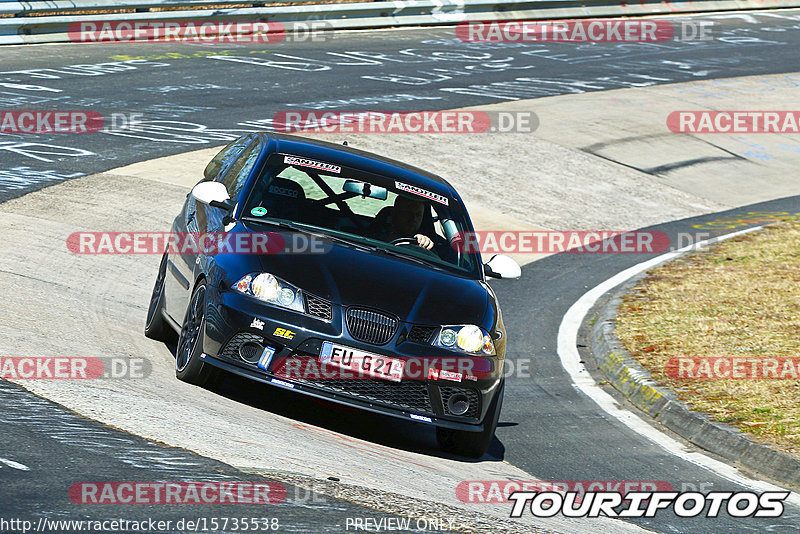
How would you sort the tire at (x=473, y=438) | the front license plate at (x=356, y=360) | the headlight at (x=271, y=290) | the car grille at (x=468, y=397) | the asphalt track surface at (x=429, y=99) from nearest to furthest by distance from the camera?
the front license plate at (x=356, y=360) → the headlight at (x=271, y=290) → the car grille at (x=468, y=397) → the tire at (x=473, y=438) → the asphalt track surface at (x=429, y=99)

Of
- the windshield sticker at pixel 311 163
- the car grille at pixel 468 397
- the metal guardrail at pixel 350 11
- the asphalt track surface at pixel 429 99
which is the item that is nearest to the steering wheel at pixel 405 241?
the windshield sticker at pixel 311 163

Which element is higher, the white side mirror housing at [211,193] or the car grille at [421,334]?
the white side mirror housing at [211,193]

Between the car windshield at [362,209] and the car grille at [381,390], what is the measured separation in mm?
1137

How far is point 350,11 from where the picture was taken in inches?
1080

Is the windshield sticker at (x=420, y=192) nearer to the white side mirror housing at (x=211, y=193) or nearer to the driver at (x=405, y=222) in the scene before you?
the driver at (x=405, y=222)

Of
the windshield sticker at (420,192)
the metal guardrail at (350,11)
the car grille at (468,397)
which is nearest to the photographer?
the car grille at (468,397)

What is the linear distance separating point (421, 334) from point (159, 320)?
2535 millimetres

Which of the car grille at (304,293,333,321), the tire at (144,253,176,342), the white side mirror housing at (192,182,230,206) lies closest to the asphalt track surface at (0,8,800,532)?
the car grille at (304,293,333,321)

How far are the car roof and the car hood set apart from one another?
1.06 meters

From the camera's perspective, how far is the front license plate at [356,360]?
686cm

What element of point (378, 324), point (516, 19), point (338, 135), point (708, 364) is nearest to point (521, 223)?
point (338, 135)

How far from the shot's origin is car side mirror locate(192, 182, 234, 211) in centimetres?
799

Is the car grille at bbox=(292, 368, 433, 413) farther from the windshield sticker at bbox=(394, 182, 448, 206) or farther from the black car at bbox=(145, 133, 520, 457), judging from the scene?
the windshield sticker at bbox=(394, 182, 448, 206)

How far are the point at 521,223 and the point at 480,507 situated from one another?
32.7ft
